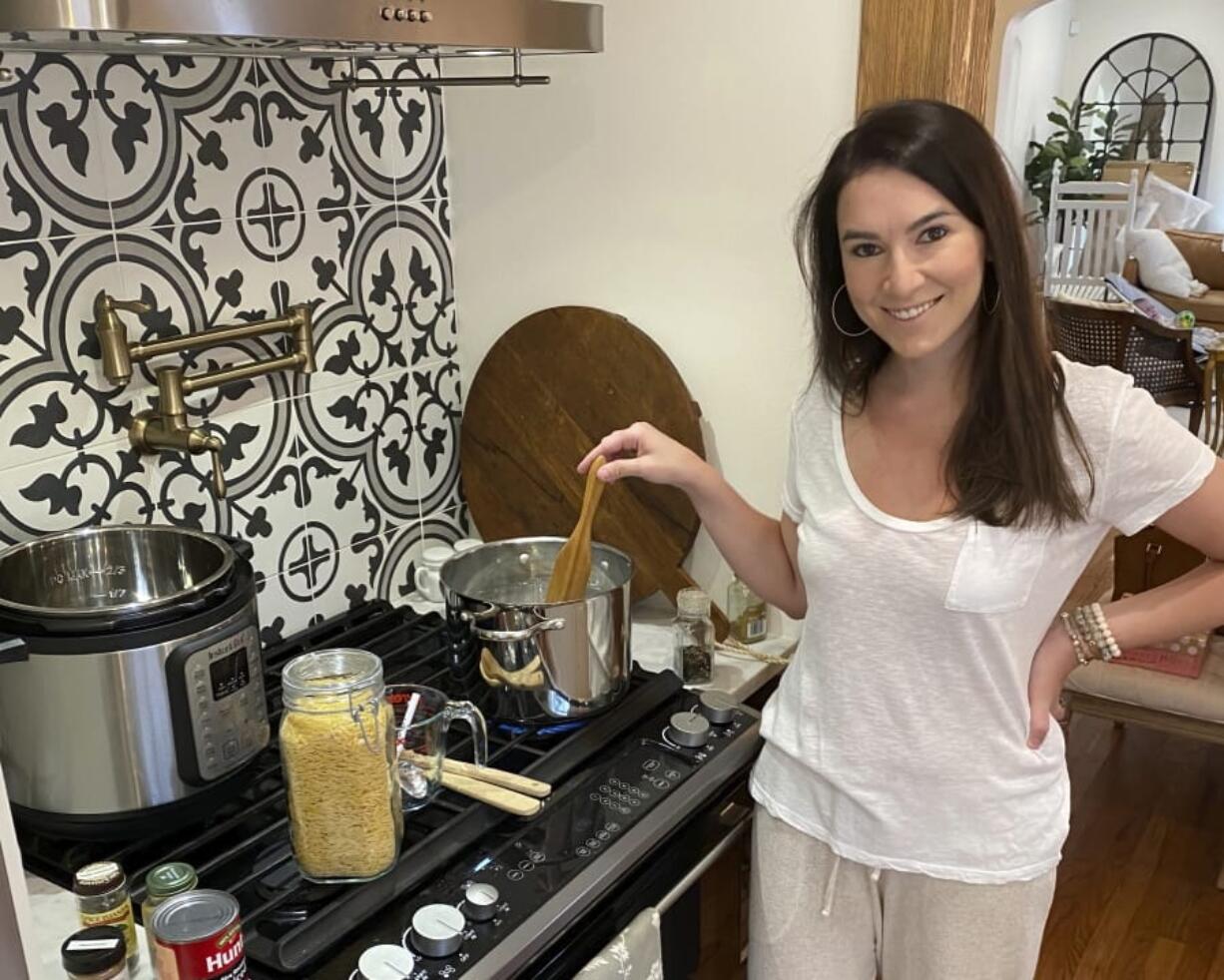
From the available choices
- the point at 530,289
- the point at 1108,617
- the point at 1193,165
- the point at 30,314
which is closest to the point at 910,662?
the point at 1108,617

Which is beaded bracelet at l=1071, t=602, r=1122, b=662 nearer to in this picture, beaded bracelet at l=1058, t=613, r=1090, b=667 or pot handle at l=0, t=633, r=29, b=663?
beaded bracelet at l=1058, t=613, r=1090, b=667

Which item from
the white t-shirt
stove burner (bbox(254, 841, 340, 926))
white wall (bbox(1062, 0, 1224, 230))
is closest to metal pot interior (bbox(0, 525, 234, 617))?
stove burner (bbox(254, 841, 340, 926))

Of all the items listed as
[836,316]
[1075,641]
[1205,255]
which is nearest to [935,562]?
[1075,641]

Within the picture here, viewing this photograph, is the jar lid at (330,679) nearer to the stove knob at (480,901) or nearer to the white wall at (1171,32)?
the stove knob at (480,901)

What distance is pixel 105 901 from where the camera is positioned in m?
0.98

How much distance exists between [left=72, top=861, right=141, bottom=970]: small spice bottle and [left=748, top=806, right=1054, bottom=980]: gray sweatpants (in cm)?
64

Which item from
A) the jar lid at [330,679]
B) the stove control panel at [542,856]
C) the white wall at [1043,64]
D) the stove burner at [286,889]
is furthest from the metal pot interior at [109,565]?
the white wall at [1043,64]

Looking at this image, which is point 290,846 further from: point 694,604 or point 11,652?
point 694,604

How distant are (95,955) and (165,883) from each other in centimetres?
15

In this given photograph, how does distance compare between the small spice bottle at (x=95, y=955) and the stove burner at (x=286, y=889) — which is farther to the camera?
the stove burner at (x=286, y=889)

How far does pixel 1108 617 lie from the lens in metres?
1.19

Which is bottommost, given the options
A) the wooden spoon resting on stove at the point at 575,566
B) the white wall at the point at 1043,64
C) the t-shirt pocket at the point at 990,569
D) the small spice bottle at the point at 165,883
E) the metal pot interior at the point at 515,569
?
the small spice bottle at the point at 165,883

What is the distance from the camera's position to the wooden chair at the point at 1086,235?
6.61 m

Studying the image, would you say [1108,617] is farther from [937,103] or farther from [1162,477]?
[937,103]
